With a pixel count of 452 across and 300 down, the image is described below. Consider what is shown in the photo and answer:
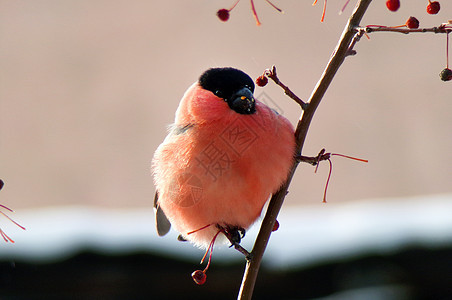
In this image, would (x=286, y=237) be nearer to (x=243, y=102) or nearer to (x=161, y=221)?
(x=161, y=221)

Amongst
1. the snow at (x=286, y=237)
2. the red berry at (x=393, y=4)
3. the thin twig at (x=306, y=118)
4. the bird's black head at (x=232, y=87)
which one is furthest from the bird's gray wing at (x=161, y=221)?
the red berry at (x=393, y=4)

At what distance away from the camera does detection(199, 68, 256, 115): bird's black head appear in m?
1.79

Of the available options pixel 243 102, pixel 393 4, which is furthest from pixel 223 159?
pixel 393 4

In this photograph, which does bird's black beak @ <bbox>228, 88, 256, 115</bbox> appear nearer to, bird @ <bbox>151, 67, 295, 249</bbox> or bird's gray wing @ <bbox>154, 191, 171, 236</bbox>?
bird @ <bbox>151, 67, 295, 249</bbox>

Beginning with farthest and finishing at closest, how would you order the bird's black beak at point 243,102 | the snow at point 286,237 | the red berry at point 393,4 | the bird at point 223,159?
1. the snow at point 286,237
2. the bird's black beak at point 243,102
3. the bird at point 223,159
4. the red berry at point 393,4

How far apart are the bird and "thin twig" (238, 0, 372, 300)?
138 millimetres

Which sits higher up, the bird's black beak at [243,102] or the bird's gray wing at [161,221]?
the bird's black beak at [243,102]

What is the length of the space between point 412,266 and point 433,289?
11cm

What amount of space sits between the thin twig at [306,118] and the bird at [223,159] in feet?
0.45

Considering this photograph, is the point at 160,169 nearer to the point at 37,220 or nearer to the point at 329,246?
the point at 329,246

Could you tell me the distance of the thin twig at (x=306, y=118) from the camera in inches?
51.1

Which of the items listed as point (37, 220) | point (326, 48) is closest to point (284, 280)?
point (37, 220)

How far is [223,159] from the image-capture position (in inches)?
65.6

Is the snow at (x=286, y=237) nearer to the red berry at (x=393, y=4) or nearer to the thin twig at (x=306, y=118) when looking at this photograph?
the thin twig at (x=306, y=118)
